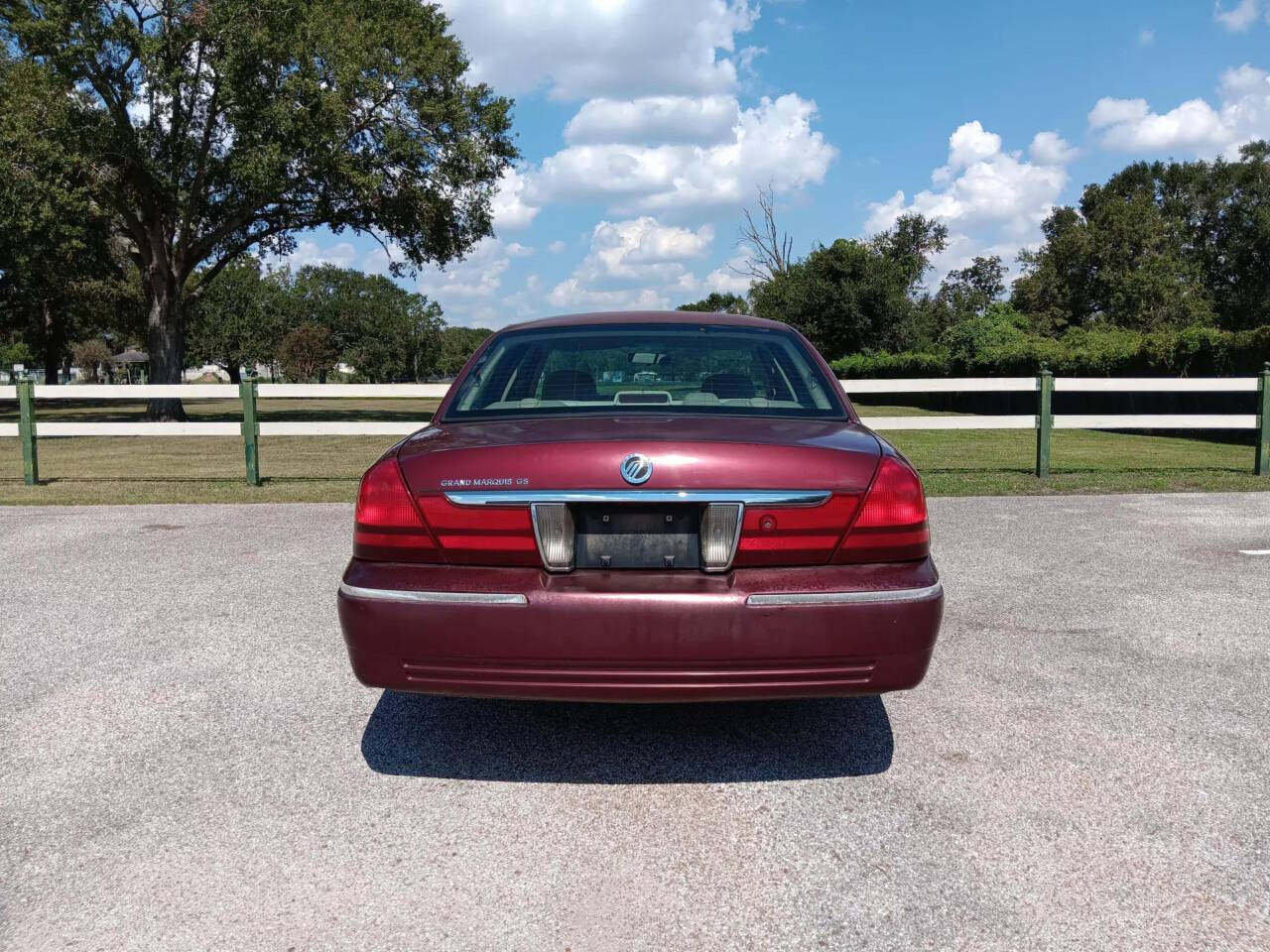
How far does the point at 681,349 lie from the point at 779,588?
1.50 metres

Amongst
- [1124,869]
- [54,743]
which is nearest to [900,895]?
[1124,869]

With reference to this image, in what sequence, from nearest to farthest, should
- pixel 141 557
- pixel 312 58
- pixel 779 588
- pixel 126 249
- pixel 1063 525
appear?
pixel 779 588
pixel 141 557
pixel 1063 525
pixel 312 58
pixel 126 249

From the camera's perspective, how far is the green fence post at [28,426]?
438 inches

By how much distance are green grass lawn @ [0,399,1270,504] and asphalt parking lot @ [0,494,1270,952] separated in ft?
18.5

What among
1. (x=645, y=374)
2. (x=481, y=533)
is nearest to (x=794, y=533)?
(x=481, y=533)

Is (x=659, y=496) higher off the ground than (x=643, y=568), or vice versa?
(x=659, y=496)

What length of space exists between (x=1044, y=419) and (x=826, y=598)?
883cm

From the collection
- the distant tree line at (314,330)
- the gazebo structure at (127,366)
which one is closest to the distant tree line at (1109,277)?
the distant tree line at (314,330)

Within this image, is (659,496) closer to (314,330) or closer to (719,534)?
(719,534)

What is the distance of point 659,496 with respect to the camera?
9.59 feet

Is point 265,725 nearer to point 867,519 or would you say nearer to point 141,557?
point 867,519

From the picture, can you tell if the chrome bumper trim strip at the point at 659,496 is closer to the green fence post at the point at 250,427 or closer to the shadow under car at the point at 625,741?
the shadow under car at the point at 625,741

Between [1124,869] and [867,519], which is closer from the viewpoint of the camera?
[1124,869]

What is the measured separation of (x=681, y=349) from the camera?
4129mm
